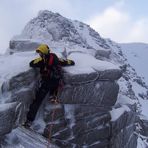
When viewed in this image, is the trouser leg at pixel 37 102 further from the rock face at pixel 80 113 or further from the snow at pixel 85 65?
the snow at pixel 85 65

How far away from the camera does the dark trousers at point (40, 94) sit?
14.1 m

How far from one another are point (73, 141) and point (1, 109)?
3717 mm

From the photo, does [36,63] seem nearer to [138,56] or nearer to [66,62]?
[66,62]

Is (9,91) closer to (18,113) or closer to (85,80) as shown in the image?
(18,113)

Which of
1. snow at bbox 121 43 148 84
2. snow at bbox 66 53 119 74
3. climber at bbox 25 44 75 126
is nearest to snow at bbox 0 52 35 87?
climber at bbox 25 44 75 126

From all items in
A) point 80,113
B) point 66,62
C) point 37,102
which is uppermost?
point 66,62

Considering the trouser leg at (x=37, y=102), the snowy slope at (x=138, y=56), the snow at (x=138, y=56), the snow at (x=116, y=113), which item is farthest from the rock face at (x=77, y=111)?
the snow at (x=138, y=56)

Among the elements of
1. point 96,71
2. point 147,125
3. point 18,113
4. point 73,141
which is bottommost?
point 147,125

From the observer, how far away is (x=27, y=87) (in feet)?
46.5

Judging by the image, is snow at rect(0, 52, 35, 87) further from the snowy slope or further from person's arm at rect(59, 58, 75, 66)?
the snowy slope

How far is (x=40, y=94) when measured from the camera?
46.7 ft

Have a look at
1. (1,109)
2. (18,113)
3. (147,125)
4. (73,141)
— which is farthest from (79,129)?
(147,125)

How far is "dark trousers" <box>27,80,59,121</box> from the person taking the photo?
14.1 meters

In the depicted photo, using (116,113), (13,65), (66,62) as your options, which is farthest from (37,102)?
(116,113)
